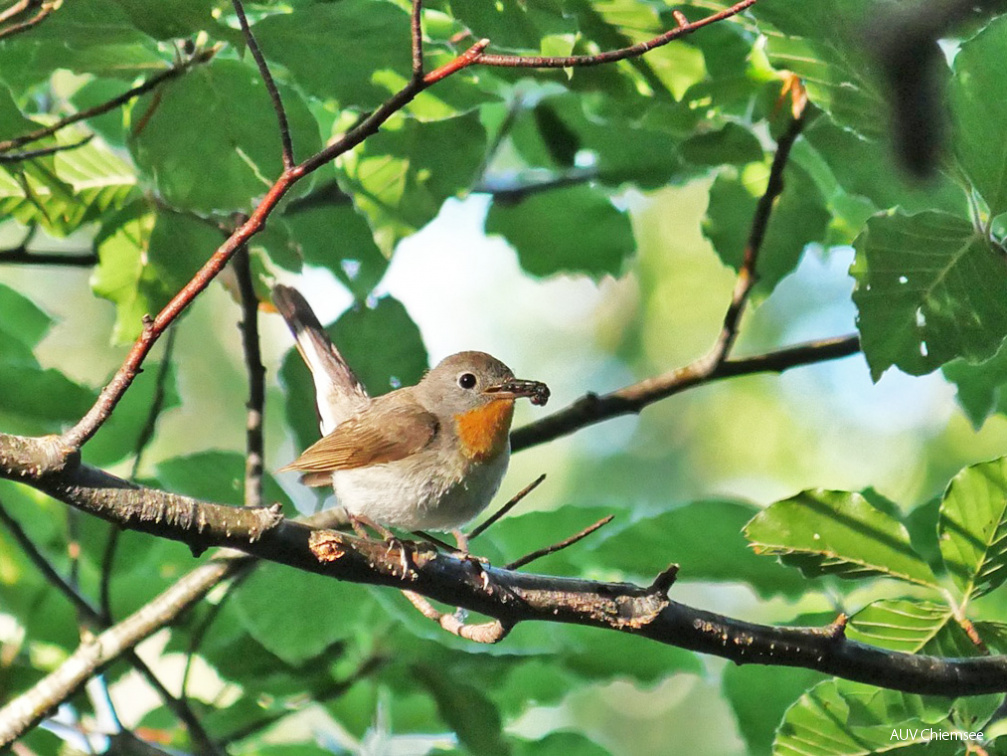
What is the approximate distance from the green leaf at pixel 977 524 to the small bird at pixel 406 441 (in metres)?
1.49

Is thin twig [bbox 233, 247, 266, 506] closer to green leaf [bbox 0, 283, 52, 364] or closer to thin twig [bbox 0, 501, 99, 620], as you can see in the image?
thin twig [bbox 0, 501, 99, 620]

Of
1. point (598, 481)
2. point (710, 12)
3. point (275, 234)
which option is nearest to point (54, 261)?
point (275, 234)

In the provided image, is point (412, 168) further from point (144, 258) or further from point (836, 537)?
point (836, 537)

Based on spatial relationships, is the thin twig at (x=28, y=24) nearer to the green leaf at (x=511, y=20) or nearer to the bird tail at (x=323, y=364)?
the green leaf at (x=511, y=20)

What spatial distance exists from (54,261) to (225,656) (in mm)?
1159

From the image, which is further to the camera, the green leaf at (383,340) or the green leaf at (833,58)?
the green leaf at (383,340)

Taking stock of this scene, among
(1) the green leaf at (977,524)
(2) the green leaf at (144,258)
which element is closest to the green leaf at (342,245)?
(2) the green leaf at (144,258)

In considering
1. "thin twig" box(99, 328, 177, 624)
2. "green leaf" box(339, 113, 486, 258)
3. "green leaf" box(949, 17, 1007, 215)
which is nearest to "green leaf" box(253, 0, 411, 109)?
"green leaf" box(339, 113, 486, 258)

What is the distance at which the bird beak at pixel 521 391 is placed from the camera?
138 inches

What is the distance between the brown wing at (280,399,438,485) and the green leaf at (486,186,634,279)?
65 centimetres

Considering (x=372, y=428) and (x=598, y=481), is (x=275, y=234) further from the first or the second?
(x=598, y=481)

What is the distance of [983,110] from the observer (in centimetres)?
208

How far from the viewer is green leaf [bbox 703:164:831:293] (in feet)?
9.76

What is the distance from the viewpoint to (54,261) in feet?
9.71
